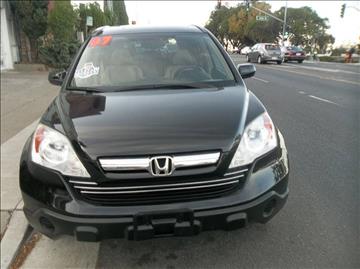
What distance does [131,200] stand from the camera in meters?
2.72

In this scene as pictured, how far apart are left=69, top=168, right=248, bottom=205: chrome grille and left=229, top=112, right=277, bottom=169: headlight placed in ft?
0.35

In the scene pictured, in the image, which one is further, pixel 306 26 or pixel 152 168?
pixel 306 26

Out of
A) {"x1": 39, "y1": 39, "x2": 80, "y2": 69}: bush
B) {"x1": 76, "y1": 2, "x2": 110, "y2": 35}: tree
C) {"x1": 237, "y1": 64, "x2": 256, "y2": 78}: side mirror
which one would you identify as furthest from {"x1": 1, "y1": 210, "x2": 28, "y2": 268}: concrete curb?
{"x1": 76, "y1": 2, "x2": 110, "y2": 35}: tree

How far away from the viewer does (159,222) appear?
2.65 meters

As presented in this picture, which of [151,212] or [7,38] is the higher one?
[151,212]

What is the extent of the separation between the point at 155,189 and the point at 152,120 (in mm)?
507

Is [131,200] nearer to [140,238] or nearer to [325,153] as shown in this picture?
[140,238]

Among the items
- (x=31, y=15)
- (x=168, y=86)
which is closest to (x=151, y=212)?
(x=168, y=86)

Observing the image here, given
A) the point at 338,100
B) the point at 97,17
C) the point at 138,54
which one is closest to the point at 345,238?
the point at 138,54

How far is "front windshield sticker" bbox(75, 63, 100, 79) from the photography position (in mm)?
Result: 4012

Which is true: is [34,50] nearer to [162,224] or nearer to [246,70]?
[246,70]

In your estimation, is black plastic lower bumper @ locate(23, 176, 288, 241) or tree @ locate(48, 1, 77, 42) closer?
black plastic lower bumper @ locate(23, 176, 288, 241)

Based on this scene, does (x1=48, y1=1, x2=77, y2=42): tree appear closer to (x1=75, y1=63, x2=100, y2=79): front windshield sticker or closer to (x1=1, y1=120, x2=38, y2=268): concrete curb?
(x1=1, y1=120, x2=38, y2=268): concrete curb

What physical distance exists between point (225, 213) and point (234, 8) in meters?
66.6
